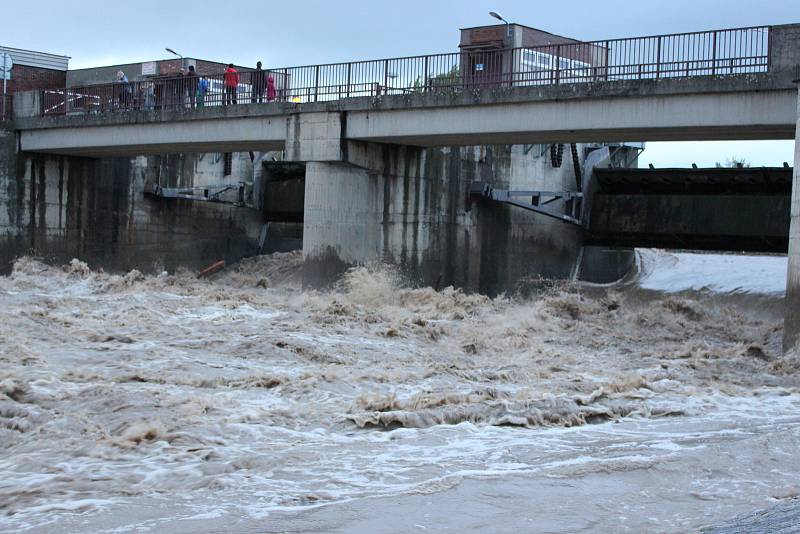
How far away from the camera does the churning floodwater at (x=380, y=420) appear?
8.80 meters

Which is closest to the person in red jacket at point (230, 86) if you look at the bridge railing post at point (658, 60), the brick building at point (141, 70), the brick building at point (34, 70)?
the bridge railing post at point (658, 60)

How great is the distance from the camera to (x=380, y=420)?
12.4m

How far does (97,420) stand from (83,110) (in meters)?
24.8

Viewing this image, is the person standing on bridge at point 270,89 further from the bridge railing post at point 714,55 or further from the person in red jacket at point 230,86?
the bridge railing post at point 714,55

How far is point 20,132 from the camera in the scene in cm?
3400

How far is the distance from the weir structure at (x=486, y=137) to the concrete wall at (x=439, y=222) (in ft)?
0.16

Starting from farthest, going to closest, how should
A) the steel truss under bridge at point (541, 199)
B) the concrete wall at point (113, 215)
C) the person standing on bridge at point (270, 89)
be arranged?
→ the concrete wall at point (113, 215) < the steel truss under bridge at point (541, 199) < the person standing on bridge at point (270, 89)

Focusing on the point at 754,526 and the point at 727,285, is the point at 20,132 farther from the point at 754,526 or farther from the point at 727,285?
the point at 754,526

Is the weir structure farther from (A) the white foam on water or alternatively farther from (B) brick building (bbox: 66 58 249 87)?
(B) brick building (bbox: 66 58 249 87)

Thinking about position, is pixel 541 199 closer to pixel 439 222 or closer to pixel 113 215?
pixel 439 222

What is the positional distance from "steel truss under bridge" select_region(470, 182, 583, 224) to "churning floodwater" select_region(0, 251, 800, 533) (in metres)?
7.78

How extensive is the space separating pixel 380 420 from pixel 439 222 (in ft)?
61.5

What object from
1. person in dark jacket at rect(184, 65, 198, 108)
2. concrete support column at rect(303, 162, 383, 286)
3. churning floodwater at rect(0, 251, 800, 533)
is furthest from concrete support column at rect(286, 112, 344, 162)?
churning floodwater at rect(0, 251, 800, 533)

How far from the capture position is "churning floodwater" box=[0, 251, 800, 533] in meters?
8.80
